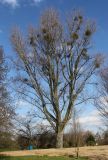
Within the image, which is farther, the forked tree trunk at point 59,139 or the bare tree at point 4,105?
the forked tree trunk at point 59,139

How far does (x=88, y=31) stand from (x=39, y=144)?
1678 cm

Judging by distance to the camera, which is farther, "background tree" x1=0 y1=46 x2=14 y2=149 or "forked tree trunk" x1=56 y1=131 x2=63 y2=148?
"forked tree trunk" x1=56 y1=131 x2=63 y2=148

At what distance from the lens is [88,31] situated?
3534cm

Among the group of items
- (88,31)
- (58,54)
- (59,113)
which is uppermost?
(88,31)

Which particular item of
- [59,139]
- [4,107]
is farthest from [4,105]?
[59,139]

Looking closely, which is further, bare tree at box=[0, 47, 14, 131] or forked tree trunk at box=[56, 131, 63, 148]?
forked tree trunk at box=[56, 131, 63, 148]

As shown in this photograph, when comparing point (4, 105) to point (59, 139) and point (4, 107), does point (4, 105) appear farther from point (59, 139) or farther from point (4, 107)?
point (59, 139)

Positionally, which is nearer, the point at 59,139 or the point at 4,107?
the point at 4,107

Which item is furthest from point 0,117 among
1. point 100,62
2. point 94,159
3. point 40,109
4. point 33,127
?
point 33,127

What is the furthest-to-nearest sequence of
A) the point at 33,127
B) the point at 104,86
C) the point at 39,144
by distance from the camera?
the point at 33,127
the point at 39,144
the point at 104,86

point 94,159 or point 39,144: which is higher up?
point 39,144

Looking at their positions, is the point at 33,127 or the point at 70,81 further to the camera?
the point at 33,127

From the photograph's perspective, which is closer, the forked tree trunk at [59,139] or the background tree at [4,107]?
the background tree at [4,107]

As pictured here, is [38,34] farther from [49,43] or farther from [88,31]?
[88,31]
